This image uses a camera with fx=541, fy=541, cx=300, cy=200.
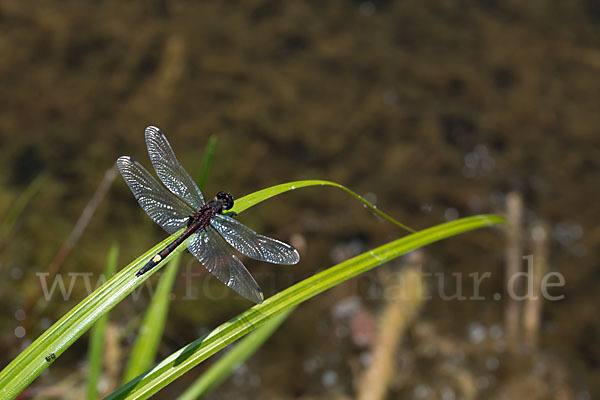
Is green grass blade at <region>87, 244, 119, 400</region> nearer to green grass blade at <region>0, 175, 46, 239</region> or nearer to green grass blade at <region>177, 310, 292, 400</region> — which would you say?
green grass blade at <region>177, 310, 292, 400</region>

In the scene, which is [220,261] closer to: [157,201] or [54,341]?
[157,201]

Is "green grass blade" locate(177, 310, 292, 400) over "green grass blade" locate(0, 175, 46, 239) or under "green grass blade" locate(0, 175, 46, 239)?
under

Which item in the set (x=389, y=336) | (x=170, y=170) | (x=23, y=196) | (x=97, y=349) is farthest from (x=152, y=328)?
(x=389, y=336)

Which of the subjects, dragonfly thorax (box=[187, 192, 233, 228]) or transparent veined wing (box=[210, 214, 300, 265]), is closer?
transparent veined wing (box=[210, 214, 300, 265])

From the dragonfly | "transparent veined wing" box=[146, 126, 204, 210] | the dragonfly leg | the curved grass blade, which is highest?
"transparent veined wing" box=[146, 126, 204, 210]

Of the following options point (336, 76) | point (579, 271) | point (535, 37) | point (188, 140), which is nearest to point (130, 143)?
point (188, 140)

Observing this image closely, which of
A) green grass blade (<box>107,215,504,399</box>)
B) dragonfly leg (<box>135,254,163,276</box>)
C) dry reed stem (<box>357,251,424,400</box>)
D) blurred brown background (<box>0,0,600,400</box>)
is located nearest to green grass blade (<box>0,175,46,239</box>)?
blurred brown background (<box>0,0,600,400</box>)

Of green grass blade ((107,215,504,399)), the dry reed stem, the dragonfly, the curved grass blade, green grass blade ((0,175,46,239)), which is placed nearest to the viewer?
the curved grass blade

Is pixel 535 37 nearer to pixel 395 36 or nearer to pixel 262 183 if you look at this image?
pixel 395 36
